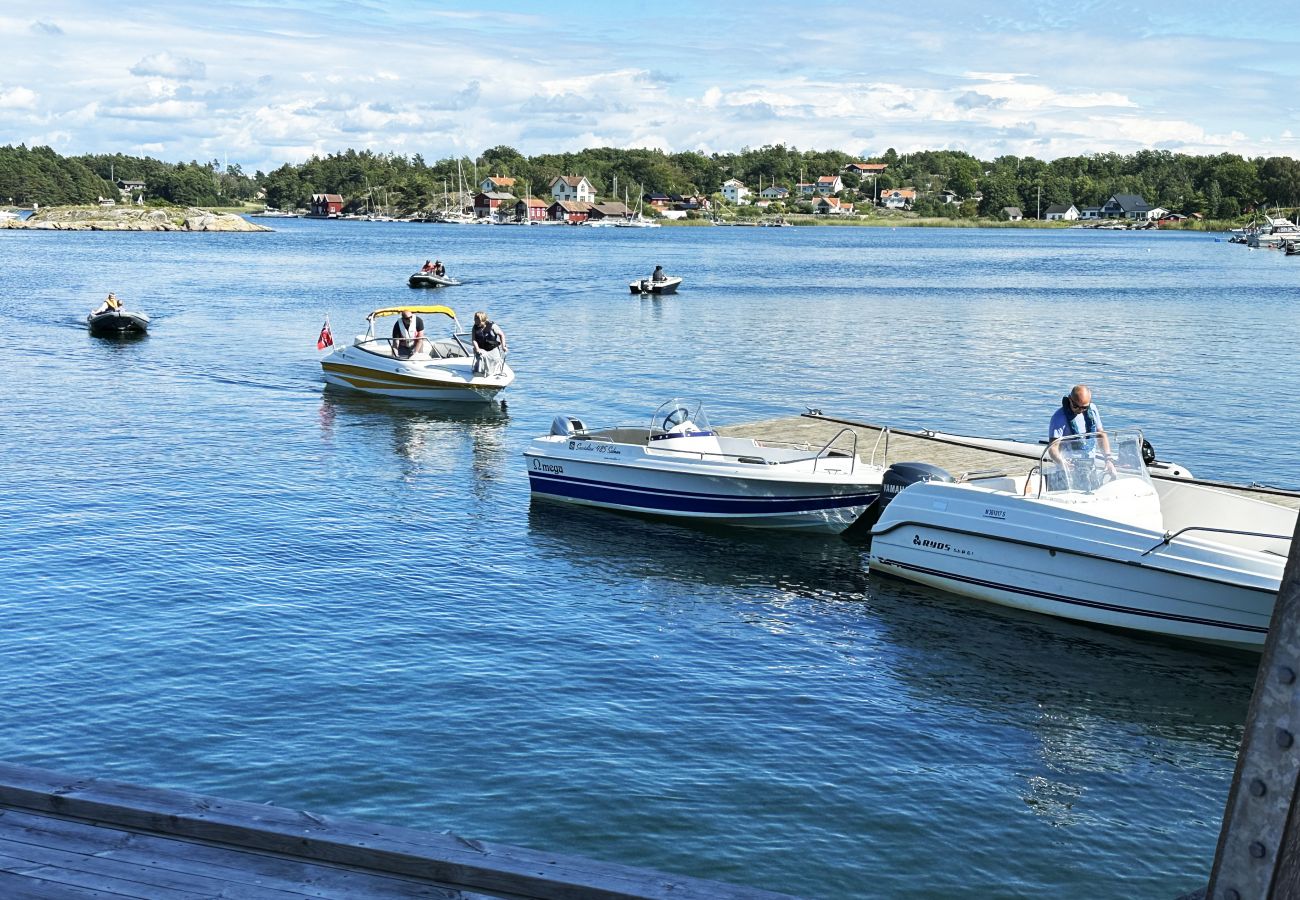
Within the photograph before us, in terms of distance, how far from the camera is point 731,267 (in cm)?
12000

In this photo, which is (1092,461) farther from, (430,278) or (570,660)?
(430,278)

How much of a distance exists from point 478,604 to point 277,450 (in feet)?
42.6

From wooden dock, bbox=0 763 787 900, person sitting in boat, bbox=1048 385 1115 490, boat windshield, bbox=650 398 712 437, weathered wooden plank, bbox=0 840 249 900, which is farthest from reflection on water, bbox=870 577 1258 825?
weathered wooden plank, bbox=0 840 249 900

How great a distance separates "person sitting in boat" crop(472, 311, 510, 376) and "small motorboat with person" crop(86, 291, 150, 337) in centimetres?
2396

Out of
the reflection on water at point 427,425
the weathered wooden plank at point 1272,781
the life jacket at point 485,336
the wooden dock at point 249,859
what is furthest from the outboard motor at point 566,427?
the weathered wooden plank at point 1272,781

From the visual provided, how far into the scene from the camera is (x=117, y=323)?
A: 5097 cm

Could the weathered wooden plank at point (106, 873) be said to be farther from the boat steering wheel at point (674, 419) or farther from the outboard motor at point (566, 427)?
the outboard motor at point (566, 427)

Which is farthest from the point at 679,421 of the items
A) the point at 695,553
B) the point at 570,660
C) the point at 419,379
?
the point at 419,379

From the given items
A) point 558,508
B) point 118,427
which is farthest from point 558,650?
point 118,427

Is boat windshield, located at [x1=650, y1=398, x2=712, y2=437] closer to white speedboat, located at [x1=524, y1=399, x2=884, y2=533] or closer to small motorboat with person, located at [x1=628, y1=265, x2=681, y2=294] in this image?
white speedboat, located at [x1=524, y1=399, x2=884, y2=533]

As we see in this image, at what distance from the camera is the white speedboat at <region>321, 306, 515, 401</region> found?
33875 mm

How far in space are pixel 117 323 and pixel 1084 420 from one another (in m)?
43.4

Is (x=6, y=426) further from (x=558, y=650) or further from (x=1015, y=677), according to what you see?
(x=1015, y=677)

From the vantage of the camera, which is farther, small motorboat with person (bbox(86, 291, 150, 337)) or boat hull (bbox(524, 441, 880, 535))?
small motorboat with person (bbox(86, 291, 150, 337))
